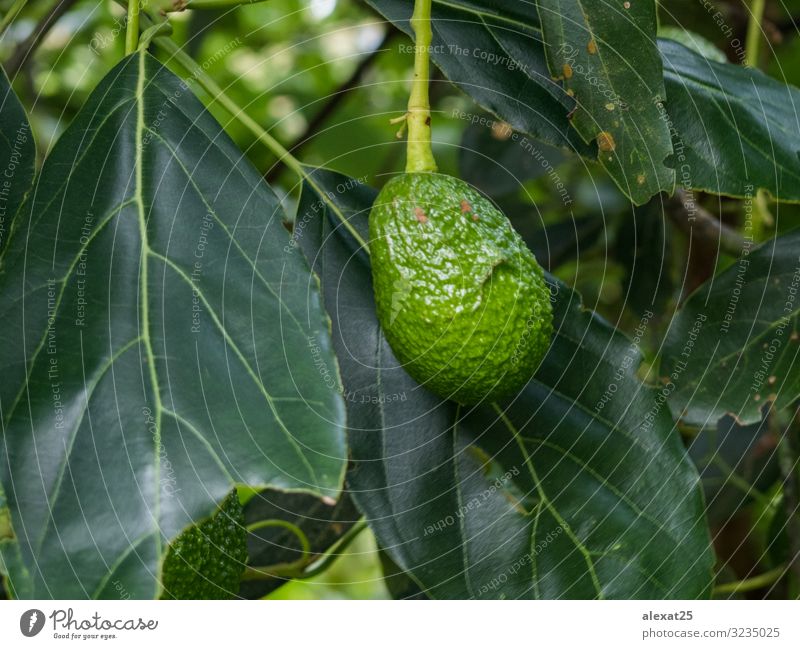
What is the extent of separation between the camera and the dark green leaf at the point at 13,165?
66cm

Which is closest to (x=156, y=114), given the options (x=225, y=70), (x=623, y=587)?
(x=623, y=587)

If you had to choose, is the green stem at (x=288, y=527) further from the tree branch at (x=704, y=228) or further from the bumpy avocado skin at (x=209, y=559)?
the tree branch at (x=704, y=228)

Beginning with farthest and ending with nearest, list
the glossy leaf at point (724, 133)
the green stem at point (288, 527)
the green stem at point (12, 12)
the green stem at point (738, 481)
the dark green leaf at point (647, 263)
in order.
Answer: the dark green leaf at point (647, 263) < the green stem at point (738, 481) < the green stem at point (288, 527) < the glossy leaf at point (724, 133) < the green stem at point (12, 12)

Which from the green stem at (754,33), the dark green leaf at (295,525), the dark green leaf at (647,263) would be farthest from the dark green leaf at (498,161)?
the dark green leaf at (295,525)

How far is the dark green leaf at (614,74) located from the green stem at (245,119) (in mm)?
204

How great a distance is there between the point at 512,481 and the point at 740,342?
306 mm

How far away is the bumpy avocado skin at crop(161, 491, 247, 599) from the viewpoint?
1.99 ft

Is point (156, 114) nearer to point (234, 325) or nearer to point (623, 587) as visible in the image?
point (234, 325)

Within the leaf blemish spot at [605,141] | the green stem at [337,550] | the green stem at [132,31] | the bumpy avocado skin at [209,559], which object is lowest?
the green stem at [337,550]

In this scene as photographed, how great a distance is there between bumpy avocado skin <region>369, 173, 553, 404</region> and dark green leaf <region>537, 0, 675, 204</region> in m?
0.11

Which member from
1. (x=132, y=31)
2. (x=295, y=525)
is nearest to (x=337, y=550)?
(x=295, y=525)

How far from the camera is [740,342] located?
0.87 metres

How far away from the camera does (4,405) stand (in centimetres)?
56
